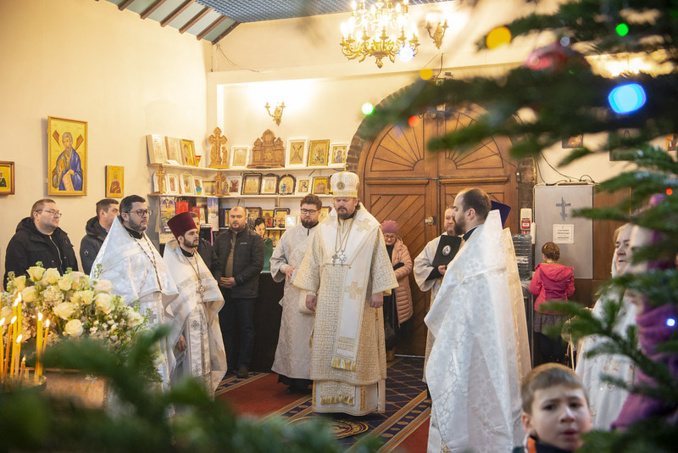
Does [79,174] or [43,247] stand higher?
[79,174]

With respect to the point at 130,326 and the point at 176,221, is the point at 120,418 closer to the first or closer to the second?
the point at 130,326

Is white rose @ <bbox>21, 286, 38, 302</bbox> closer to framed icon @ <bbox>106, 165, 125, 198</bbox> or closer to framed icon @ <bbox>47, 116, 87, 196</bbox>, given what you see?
framed icon @ <bbox>47, 116, 87, 196</bbox>

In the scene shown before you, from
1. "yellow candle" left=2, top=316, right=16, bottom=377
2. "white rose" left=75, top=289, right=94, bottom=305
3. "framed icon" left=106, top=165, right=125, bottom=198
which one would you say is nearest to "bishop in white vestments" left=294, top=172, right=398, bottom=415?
"white rose" left=75, top=289, right=94, bottom=305

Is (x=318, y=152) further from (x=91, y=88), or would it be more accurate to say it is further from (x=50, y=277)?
(x=50, y=277)

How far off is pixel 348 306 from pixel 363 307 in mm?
132

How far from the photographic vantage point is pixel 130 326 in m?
3.69

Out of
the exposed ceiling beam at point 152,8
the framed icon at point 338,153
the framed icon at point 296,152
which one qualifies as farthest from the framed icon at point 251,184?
the exposed ceiling beam at point 152,8

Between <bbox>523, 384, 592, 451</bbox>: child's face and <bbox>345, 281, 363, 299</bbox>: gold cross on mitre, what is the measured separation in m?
→ 3.91

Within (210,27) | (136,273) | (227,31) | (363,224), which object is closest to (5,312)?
(136,273)

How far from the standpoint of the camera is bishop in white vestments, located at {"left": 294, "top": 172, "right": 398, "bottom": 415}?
6.09 m

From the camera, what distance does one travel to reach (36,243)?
6.75 meters

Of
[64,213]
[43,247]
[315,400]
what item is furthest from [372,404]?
[64,213]

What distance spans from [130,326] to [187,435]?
342cm

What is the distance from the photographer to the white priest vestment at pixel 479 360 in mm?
3820
